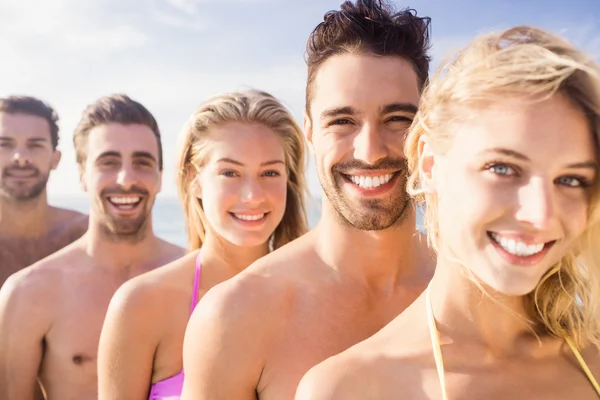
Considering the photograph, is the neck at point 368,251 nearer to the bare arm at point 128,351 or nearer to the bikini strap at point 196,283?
the bikini strap at point 196,283

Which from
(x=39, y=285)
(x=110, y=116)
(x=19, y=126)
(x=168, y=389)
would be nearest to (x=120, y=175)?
(x=110, y=116)

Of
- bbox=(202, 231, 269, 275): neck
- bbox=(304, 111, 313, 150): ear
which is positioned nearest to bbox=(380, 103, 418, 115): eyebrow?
bbox=(304, 111, 313, 150): ear

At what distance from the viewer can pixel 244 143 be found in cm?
388

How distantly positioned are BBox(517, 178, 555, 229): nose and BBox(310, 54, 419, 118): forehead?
3.34 feet

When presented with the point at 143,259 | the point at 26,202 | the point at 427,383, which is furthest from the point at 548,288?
the point at 26,202

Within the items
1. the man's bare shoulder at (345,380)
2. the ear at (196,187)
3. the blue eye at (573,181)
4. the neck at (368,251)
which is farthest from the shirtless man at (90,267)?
the blue eye at (573,181)

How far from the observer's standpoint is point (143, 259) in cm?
509

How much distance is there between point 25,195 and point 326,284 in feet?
13.6

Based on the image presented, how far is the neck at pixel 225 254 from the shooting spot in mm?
3938

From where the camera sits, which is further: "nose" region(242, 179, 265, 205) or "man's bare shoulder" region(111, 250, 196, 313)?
"nose" region(242, 179, 265, 205)

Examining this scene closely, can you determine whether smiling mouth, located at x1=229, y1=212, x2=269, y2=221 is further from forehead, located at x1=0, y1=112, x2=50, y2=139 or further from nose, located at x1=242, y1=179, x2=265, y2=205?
forehead, located at x1=0, y1=112, x2=50, y2=139

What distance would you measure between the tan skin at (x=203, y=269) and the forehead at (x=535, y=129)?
200 cm

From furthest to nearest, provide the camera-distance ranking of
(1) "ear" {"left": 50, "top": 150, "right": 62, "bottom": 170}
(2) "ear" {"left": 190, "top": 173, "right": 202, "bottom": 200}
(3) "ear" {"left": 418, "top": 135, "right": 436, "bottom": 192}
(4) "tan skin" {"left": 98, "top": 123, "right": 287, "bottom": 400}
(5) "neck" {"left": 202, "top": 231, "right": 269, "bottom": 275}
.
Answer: (1) "ear" {"left": 50, "top": 150, "right": 62, "bottom": 170}
(2) "ear" {"left": 190, "top": 173, "right": 202, "bottom": 200}
(5) "neck" {"left": 202, "top": 231, "right": 269, "bottom": 275}
(4) "tan skin" {"left": 98, "top": 123, "right": 287, "bottom": 400}
(3) "ear" {"left": 418, "top": 135, "right": 436, "bottom": 192}

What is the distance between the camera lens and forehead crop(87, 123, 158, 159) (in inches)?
196
